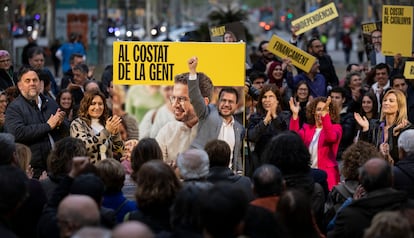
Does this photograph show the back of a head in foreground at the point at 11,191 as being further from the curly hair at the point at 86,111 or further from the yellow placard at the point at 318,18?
the yellow placard at the point at 318,18

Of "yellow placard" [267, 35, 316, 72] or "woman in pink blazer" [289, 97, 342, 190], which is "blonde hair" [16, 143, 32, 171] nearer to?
"woman in pink blazer" [289, 97, 342, 190]

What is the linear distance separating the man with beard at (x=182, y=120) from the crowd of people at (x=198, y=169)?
0.01 m

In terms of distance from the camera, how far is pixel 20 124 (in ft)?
41.8

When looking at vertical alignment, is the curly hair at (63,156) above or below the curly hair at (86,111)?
below

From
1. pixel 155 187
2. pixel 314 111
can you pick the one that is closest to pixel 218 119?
pixel 314 111

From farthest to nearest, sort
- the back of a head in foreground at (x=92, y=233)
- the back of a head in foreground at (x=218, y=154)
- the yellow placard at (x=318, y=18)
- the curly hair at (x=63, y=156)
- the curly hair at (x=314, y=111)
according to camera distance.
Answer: the yellow placard at (x=318, y=18)
the curly hair at (x=314, y=111)
the back of a head in foreground at (x=218, y=154)
the curly hair at (x=63, y=156)
the back of a head in foreground at (x=92, y=233)

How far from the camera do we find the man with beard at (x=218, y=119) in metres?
11.9

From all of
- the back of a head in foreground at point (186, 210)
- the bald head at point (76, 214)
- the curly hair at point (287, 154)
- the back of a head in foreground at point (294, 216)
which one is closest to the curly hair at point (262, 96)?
the curly hair at point (287, 154)

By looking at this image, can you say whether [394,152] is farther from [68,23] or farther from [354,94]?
[68,23]

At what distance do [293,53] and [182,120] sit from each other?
23.7 ft

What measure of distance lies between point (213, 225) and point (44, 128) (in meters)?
5.33

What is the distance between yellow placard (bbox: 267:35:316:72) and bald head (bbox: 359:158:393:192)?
32.6ft

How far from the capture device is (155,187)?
8.66 meters

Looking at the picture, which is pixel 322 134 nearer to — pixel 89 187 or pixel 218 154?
pixel 218 154
